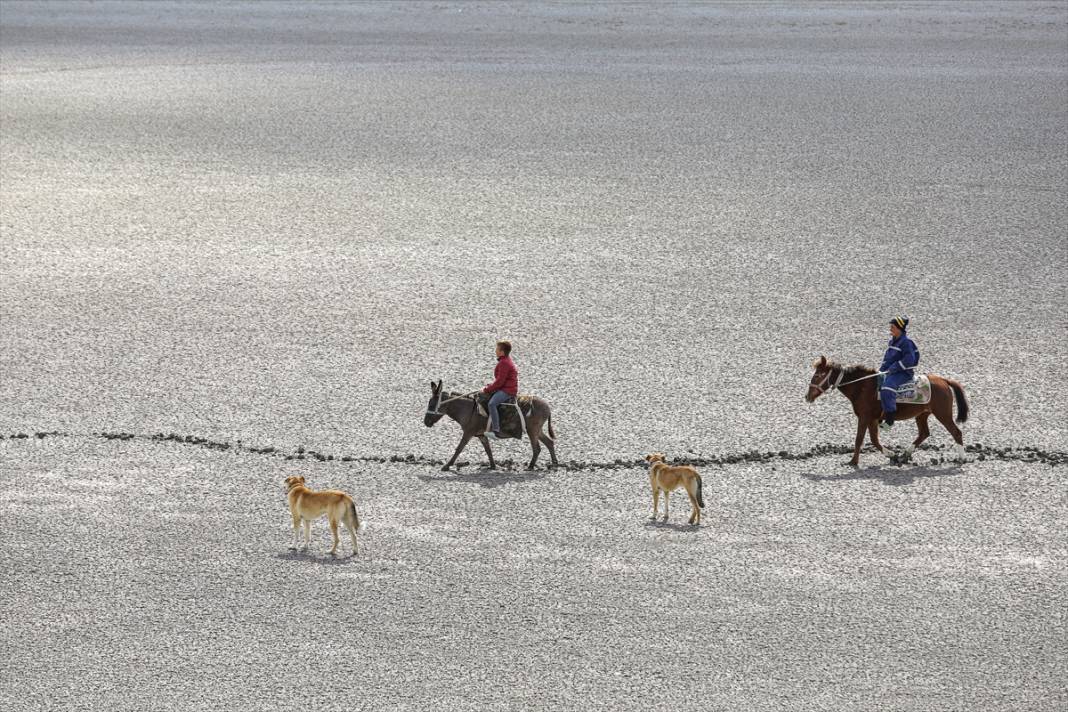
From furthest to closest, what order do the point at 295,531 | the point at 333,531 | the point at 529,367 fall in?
1. the point at 529,367
2. the point at 295,531
3. the point at 333,531

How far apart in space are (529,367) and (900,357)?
5.52m

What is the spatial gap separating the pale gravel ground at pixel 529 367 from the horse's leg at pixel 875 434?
0.40 meters

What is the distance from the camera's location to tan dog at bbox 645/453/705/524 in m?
13.9

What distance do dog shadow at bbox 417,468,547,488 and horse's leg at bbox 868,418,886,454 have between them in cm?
377

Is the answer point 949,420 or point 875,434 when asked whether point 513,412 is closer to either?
point 875,434

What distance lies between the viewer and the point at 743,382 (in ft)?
61.4

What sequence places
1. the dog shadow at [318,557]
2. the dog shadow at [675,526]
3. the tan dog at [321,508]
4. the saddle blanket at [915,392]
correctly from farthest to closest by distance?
the saddle blanket at [915,392], the dog shadow at [675,526], the dog shadow at [318,557], the tan dog at [321,508]

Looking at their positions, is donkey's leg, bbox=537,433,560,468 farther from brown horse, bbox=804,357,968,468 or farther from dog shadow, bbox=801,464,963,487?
brown horse, bbox=804,357,968,468

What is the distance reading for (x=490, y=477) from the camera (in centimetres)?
1560

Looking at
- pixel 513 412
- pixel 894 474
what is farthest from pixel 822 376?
pixel 513 412

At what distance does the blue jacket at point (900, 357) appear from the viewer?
1564 cm

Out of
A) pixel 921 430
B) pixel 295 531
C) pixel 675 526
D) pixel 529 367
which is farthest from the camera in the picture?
pixel 529 367

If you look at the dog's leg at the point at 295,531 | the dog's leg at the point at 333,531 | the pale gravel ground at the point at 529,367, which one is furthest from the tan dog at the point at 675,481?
the dog's leg at the point at 295,531

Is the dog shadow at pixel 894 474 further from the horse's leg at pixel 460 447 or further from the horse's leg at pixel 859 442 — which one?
the horse's leg at pixel 460 447
